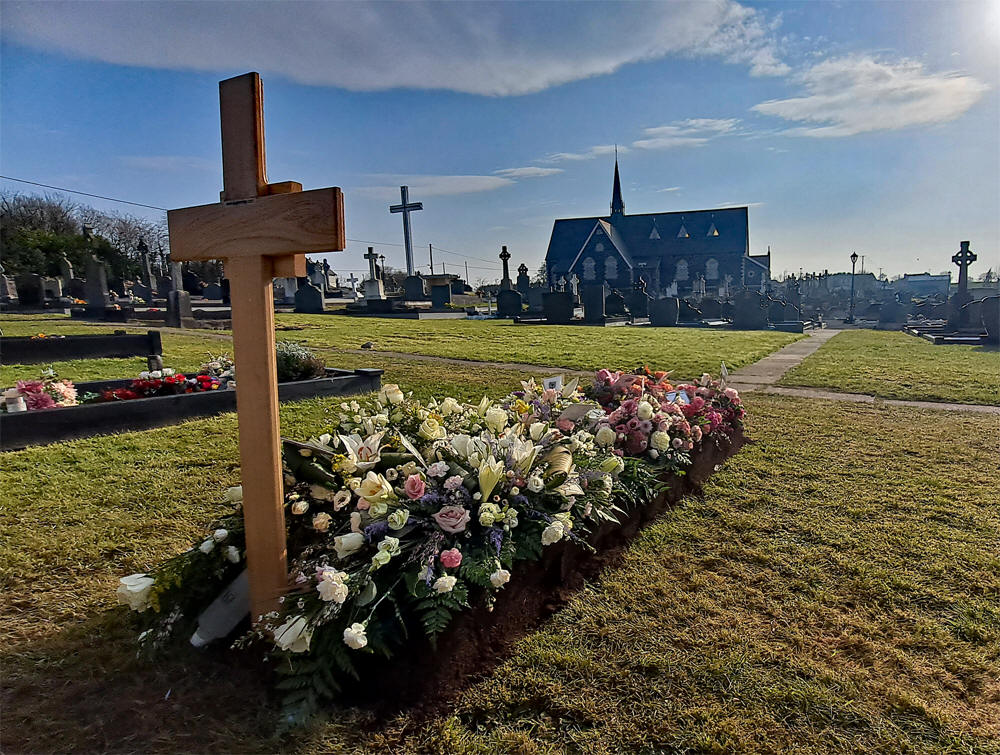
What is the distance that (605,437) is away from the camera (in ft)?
11.8

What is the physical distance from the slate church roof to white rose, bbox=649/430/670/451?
5188 centimetres

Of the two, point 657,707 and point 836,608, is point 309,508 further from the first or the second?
point 836,608

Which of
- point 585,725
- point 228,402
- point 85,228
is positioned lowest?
point 585,725

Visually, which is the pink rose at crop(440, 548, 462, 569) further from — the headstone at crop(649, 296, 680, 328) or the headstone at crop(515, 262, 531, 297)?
the headstone at crop(515, 262, 531, 297)

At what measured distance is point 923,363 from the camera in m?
11.3

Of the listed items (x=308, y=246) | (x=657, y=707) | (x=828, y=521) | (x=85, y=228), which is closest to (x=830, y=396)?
(x=828, y=521)

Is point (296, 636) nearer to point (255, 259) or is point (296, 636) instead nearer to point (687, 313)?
point (255, 259)

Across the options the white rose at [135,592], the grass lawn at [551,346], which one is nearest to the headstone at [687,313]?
the grass lawn at [551,346]

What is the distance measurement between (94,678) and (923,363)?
13286 millimetres

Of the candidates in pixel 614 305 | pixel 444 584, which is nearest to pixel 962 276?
pixel 614 305

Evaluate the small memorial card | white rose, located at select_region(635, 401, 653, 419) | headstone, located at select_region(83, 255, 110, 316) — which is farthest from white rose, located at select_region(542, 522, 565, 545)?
headstone, located at select_region(83, 255, 110, 316)

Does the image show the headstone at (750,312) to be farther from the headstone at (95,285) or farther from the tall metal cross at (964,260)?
the headstone at (95,285)

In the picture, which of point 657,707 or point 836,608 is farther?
point 836,608

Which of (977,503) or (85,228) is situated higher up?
(85,228)
